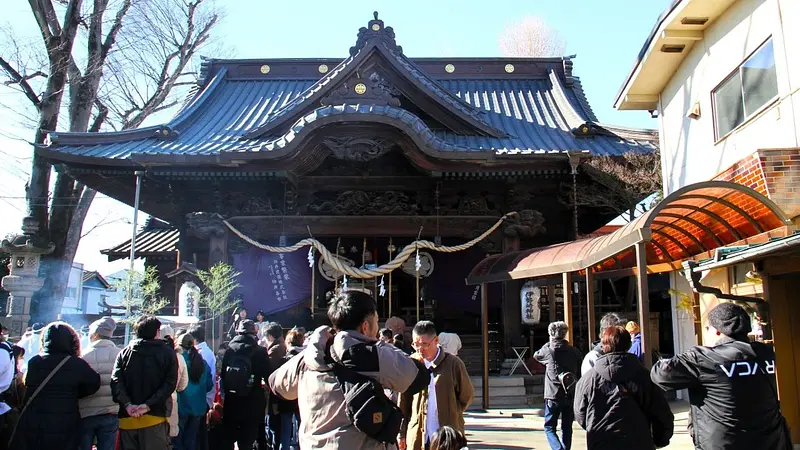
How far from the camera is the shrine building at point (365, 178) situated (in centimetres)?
1166

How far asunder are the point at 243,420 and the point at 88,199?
11796 mm

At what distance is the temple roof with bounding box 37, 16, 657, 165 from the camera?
11453mm

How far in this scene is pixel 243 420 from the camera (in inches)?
231

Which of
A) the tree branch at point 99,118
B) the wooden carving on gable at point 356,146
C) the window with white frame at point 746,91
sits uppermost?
the tree branch at point 99,118

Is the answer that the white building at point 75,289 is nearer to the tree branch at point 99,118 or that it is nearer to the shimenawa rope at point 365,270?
the tree branch at point 99,118

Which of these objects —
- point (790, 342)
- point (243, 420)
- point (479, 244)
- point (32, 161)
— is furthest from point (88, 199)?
point (790, 342)

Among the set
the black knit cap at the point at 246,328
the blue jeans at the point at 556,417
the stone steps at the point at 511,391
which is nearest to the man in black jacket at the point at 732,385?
the blue jeans at the point at 556,417

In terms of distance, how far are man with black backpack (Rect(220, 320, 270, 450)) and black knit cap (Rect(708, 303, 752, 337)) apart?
407 cm

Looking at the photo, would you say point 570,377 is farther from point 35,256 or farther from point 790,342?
point 35,256

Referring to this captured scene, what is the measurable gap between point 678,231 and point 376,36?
7.88 m

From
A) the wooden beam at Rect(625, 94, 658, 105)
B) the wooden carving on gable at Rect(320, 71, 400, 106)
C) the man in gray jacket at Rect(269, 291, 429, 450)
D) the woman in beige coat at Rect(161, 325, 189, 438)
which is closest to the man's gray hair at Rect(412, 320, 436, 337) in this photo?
the man in gray jacket at Rect(269, 291, 429, 450)

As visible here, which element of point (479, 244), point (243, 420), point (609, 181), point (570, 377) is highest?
point (609, 181)

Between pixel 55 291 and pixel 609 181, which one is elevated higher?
pixel 609 181

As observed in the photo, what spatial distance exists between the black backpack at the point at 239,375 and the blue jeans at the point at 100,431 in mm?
1049
